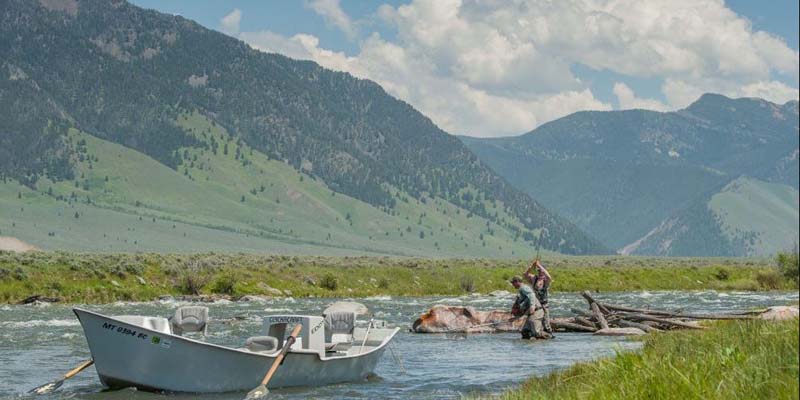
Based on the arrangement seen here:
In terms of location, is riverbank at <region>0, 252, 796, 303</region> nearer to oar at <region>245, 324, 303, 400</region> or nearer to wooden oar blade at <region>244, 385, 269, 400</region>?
oar at <region>245, 324, 303, 400</region>

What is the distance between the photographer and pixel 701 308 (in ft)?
178

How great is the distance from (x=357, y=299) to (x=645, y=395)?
5579cm

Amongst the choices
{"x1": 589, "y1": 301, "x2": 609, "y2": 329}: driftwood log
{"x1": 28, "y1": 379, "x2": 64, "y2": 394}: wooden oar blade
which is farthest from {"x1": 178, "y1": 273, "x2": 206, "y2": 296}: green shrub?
{"x1": 28, "y1": 379, "x2": 64, "y2": 394}: wooden oar blade

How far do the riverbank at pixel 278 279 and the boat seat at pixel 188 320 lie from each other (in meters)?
32.5

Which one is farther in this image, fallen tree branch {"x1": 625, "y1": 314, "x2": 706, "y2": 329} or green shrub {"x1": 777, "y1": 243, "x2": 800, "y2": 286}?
green shrub {"x1": 777, "y1": 243, "x2": 800, "y2": 286}

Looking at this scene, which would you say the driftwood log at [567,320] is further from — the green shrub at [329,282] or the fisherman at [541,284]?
the green shrub at [329,282]

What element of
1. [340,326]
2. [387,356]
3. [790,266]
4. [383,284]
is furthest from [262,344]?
[790,266]

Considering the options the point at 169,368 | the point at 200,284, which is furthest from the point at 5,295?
the point at 169,368

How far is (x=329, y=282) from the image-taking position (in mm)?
77375

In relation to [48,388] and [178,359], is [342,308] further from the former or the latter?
[48,388]

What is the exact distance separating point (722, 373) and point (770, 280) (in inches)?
2810

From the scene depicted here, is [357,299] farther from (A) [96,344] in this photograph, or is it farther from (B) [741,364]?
(B) [741,364]

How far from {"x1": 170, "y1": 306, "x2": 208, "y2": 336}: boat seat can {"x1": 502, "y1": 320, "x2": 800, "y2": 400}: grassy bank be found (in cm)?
1441

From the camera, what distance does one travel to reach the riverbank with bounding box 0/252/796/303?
2472 inches
